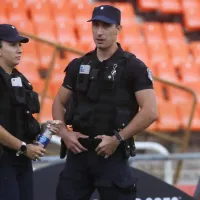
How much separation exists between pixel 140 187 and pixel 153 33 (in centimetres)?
603

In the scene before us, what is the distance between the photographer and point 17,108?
13.0 ft

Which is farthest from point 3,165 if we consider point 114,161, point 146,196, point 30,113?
point 146,196

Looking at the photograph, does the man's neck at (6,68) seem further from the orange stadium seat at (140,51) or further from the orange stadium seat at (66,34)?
the orange stadium seat at (140,51)

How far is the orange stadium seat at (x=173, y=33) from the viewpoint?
438 inches

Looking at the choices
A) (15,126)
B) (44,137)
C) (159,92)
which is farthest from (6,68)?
(159,92)

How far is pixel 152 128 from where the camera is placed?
8.29m

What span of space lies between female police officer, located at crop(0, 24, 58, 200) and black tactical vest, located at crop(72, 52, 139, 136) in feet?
0.69

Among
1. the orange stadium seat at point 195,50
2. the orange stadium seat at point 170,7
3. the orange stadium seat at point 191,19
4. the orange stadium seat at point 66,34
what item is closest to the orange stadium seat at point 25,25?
the orange stadium seat at point 66,34

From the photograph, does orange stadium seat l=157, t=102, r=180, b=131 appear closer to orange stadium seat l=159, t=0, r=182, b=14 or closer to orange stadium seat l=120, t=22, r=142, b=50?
orange stadium seat l=120, t=22, r=142, b=50

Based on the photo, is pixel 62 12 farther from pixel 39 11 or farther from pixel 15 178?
pixel 15 178

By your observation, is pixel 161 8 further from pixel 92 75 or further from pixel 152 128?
pixel 92 75

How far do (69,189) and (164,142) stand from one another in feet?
13.5

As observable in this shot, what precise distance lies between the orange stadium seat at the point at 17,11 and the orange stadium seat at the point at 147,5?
2.02 meters

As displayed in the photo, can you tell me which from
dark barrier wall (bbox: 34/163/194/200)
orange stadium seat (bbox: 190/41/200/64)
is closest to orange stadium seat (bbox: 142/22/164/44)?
orange stadium seat (bbox: 190/41/200/64)
